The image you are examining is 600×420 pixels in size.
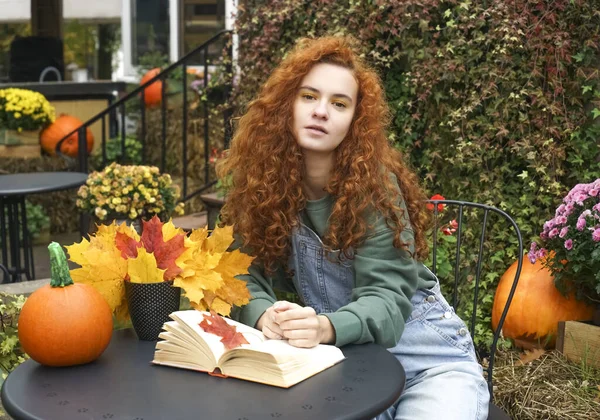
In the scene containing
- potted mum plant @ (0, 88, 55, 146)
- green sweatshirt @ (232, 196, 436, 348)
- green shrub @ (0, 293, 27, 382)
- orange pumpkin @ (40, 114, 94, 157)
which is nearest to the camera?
green sweatshirt @ (232, 196, 436, 348)

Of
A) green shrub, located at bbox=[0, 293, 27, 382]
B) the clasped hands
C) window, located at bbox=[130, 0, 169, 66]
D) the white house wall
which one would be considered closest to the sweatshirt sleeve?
the clasped hands

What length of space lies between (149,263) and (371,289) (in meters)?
0.52

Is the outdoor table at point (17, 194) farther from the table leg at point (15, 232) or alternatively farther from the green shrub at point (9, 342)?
the green shrub at point (9, 342)

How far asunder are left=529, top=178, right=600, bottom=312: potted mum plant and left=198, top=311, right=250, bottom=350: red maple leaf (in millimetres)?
2001

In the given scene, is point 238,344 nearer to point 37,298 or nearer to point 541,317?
point 37,298

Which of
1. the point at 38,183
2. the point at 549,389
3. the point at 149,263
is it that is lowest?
the point at 549,389

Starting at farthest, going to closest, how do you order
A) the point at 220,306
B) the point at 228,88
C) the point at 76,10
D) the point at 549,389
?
the point at 76,10 → the point at 228,88 → the point at 549,389 → the point at 220,306

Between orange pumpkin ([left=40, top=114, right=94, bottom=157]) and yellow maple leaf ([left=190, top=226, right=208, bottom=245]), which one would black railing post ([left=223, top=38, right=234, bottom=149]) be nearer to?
orange pumpkin ([left=40, top=114, right=94, bottom=157])

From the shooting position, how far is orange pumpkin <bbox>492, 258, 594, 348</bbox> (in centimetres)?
375

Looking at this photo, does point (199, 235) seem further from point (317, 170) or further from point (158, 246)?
point (317, 170)

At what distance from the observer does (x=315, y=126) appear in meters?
2.09

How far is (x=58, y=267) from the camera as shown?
1762mm

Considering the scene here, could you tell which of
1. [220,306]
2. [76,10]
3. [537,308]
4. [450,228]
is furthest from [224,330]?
[76,10]

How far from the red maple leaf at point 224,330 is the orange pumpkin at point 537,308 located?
230cm
